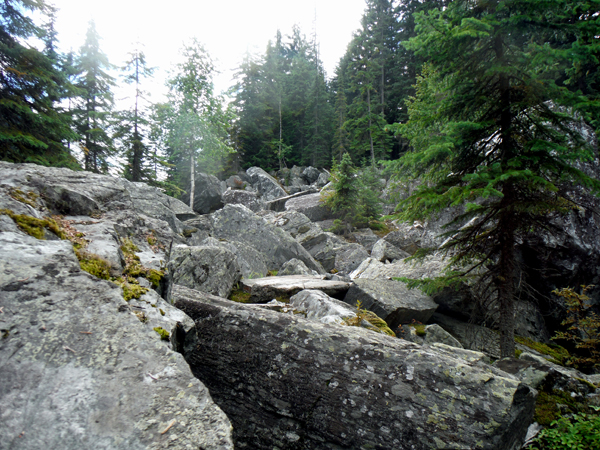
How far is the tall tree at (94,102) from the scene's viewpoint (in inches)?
812

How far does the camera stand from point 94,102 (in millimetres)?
23531

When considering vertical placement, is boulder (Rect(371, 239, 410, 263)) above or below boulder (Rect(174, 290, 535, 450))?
above

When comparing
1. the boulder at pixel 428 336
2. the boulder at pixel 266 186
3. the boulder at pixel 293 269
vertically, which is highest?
the boulder at pixel 266 186

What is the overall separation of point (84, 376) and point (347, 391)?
2.53 meters

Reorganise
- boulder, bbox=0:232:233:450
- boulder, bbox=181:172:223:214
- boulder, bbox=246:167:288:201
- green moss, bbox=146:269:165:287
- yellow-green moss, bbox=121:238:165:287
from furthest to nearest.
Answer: boulder, bbox=246:167:288:201 → boulder, bbox=181:172:223:214 → green moss, bbox=146:269:165:287 → yellow-green moss, bbox=121:238:165:287 → boulder, bbox=0:232:233:450

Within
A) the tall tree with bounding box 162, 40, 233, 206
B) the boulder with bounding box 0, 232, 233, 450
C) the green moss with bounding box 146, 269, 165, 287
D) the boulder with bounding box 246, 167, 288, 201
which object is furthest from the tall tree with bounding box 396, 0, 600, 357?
the boulder with bounding box 246, 167, 288, 201

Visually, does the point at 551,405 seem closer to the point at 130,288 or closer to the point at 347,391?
the point at 347,391

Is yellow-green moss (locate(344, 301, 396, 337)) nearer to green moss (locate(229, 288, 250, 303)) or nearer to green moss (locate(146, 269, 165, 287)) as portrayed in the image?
green moss (locate(229, 288, 250, 303))

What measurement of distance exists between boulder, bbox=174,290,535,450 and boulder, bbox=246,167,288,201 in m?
33.4

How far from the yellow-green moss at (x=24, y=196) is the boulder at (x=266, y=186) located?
32955 millimetres

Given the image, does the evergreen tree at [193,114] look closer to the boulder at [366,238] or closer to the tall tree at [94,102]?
the tall tree at [94,102]


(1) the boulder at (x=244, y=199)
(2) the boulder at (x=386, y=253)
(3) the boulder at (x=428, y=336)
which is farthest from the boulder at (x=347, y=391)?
(1) the boulder at (x=244, y=199)

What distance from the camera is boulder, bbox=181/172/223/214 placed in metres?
31.7

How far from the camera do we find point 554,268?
10.9 m
